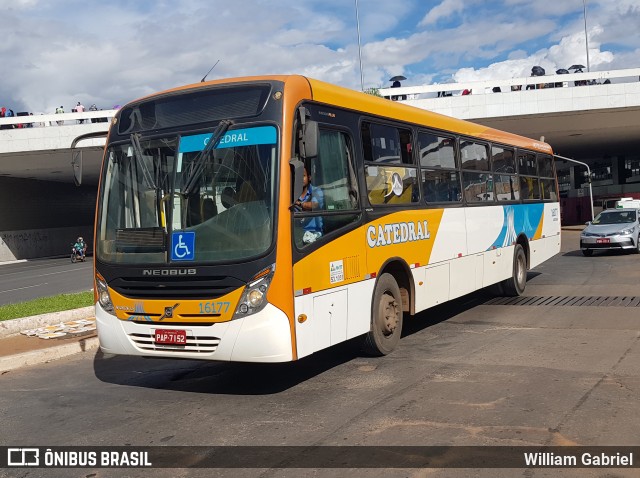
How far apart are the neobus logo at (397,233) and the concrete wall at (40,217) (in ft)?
127

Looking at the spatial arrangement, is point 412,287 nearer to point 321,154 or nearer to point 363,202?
point 363,202

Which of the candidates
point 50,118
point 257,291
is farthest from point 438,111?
point 257,291

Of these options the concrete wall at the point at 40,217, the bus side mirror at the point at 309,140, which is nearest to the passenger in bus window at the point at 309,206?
the bus side mirror at the point at 309,140

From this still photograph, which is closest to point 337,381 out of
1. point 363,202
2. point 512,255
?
point 363,202

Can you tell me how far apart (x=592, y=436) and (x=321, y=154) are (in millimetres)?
3797

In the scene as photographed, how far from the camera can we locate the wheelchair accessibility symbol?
21.3 ft

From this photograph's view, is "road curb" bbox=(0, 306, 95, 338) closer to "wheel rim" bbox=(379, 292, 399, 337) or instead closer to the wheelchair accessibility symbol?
the wheelchair accessibility symbol

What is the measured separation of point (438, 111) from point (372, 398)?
2602 cm

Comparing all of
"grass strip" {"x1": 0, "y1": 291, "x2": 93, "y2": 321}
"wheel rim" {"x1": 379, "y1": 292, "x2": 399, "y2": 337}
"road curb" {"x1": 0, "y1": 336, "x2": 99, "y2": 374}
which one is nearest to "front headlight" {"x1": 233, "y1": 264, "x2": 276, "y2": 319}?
"wheel rim" {"x1": 379, "y1": 292, "x2": 399, "y2": 337}

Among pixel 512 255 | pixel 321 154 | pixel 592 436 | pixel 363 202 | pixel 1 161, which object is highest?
pixel 1 161

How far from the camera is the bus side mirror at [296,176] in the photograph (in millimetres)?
6391

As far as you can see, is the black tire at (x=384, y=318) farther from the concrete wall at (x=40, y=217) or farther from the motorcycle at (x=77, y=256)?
the concrete wall at (x=40, y=217)

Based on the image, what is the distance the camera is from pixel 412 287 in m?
8.80

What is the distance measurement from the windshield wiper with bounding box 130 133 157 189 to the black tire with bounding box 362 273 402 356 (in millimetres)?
2862
